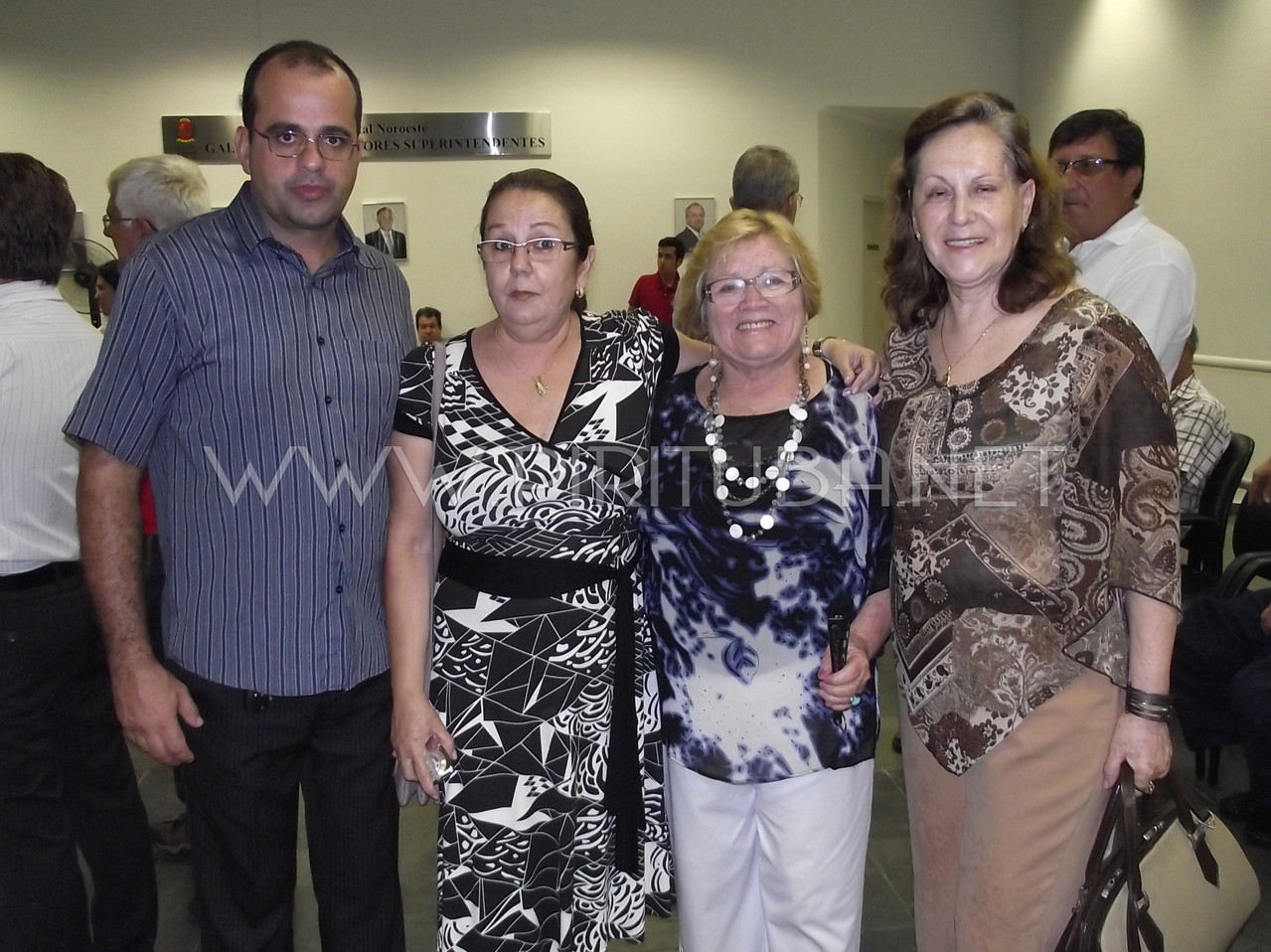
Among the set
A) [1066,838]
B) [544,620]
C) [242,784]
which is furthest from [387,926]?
[1066,838]

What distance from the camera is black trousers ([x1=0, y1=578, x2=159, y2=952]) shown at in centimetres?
204

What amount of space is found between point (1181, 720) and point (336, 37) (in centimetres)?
827

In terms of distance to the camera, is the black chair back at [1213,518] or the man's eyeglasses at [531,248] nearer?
the man's eyeglasses at [531,248]

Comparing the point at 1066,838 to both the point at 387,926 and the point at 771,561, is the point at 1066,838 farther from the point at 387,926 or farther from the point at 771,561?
the point at 387,926

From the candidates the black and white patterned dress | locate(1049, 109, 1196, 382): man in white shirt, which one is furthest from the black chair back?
the black and white patterned dress

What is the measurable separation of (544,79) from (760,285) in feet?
25.6

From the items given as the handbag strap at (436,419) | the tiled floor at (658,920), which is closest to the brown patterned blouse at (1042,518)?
the handbag strap at (436,419)

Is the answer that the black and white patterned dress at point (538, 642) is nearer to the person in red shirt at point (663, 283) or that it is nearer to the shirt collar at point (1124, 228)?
the shirt collar at point (1124, 228)

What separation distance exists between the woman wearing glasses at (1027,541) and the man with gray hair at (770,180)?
5.03 ft

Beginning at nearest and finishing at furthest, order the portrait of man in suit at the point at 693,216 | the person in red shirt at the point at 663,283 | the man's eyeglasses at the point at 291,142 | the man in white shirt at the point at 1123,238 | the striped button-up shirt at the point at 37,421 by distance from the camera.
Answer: the man's eyeglasses at the point at 291,142 < the striped button-up shirt at the point at 37,421 < the man in white shirt at the point at 1123,238 < the person in red shirt at the point at 663,283 < the portrait of man in suit at the point at 693,216

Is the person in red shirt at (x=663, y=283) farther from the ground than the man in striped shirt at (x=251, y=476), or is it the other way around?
the person in red shirt at (x=663, y=283)

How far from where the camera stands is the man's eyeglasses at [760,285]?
1.77 meters

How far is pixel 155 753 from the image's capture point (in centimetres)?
175

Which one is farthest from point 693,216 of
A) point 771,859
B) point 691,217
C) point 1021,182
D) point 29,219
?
point 771,859
